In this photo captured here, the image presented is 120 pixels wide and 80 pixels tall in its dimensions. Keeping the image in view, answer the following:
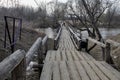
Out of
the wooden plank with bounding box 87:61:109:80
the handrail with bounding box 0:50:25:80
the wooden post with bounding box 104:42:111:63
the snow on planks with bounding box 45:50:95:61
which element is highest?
the handrail with bounding box 0:50:25:80

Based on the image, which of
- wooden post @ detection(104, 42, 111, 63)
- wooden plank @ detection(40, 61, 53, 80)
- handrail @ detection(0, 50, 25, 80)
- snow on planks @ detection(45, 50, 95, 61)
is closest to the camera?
handrail @ detection(0, 50, 25, 80)

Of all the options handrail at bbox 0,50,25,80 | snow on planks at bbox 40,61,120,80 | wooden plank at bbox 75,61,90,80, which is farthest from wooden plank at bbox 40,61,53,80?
handrail at bbox 0,50,25,80

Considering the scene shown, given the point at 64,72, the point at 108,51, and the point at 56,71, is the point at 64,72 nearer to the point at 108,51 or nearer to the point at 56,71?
the point at 56,71

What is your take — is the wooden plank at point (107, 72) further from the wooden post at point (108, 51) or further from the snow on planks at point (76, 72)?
the wooden post at point (108, 51)

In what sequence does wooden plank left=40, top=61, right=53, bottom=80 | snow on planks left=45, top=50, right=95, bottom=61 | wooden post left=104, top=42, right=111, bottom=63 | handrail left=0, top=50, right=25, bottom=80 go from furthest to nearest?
snow on planks left=45, top=50, right=95, bottom=61 → wooden post left=104, top=42, right=111, bottom=63 → wooden plank left=40, top=61, right=53, bottom=80 → handrail left=0, top=50, right=25, bottom=80

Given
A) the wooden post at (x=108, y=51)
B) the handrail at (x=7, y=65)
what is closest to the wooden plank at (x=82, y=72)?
the wooden post at (x=108, y=51)

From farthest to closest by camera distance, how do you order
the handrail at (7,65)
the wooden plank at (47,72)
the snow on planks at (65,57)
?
the snow on planks at (65,57)
the wooden plank at (47,72)
the handrail at (7,65)

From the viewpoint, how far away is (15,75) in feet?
9.64

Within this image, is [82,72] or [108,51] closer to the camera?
[82,72]

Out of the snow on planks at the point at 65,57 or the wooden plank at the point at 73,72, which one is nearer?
the wooden plank at the point at 73,72

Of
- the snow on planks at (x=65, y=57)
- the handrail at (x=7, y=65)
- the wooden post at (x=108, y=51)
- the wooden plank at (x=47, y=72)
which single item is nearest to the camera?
the handrail at (x=7, y=65)

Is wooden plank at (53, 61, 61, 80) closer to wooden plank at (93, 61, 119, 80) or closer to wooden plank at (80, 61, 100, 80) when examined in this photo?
wooden plank at (80, 61, 100, 80)

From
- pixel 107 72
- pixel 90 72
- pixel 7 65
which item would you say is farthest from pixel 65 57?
pixel 7 65

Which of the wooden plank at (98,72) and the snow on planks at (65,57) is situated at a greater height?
the wooden plank at (98,72)
